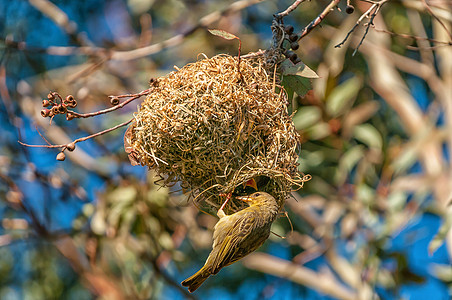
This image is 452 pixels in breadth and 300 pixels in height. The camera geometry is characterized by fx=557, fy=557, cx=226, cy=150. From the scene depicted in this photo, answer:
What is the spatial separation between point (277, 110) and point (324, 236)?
10.6ft

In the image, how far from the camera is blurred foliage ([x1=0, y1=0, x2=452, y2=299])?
494 cm

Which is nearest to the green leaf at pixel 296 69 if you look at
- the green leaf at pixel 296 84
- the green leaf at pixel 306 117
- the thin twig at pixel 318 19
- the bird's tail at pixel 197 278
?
the green leaf at pixel 296 84

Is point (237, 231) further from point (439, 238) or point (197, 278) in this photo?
point (439, 238)

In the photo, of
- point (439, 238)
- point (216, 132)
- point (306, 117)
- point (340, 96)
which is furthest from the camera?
point (340, 96)

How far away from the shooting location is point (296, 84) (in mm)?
2531

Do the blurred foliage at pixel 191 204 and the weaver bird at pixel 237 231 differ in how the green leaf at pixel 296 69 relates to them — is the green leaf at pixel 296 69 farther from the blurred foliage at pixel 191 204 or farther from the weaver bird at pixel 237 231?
the blurred foliage at pixel 191 204

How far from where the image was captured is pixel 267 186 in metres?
2.47

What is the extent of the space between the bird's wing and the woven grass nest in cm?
13

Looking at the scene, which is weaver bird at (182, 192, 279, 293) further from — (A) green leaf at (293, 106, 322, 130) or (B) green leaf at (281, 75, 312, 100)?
(A) green leaf at (293, 106, 322, 130)

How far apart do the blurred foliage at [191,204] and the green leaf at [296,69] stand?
2122 millimetres

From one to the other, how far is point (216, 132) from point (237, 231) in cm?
43

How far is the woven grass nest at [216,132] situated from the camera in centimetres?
227

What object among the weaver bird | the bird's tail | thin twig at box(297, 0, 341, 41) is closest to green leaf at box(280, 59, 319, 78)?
thin twig at box(297, 0, 341, 41)

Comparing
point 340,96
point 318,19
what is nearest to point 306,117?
point 340,96
